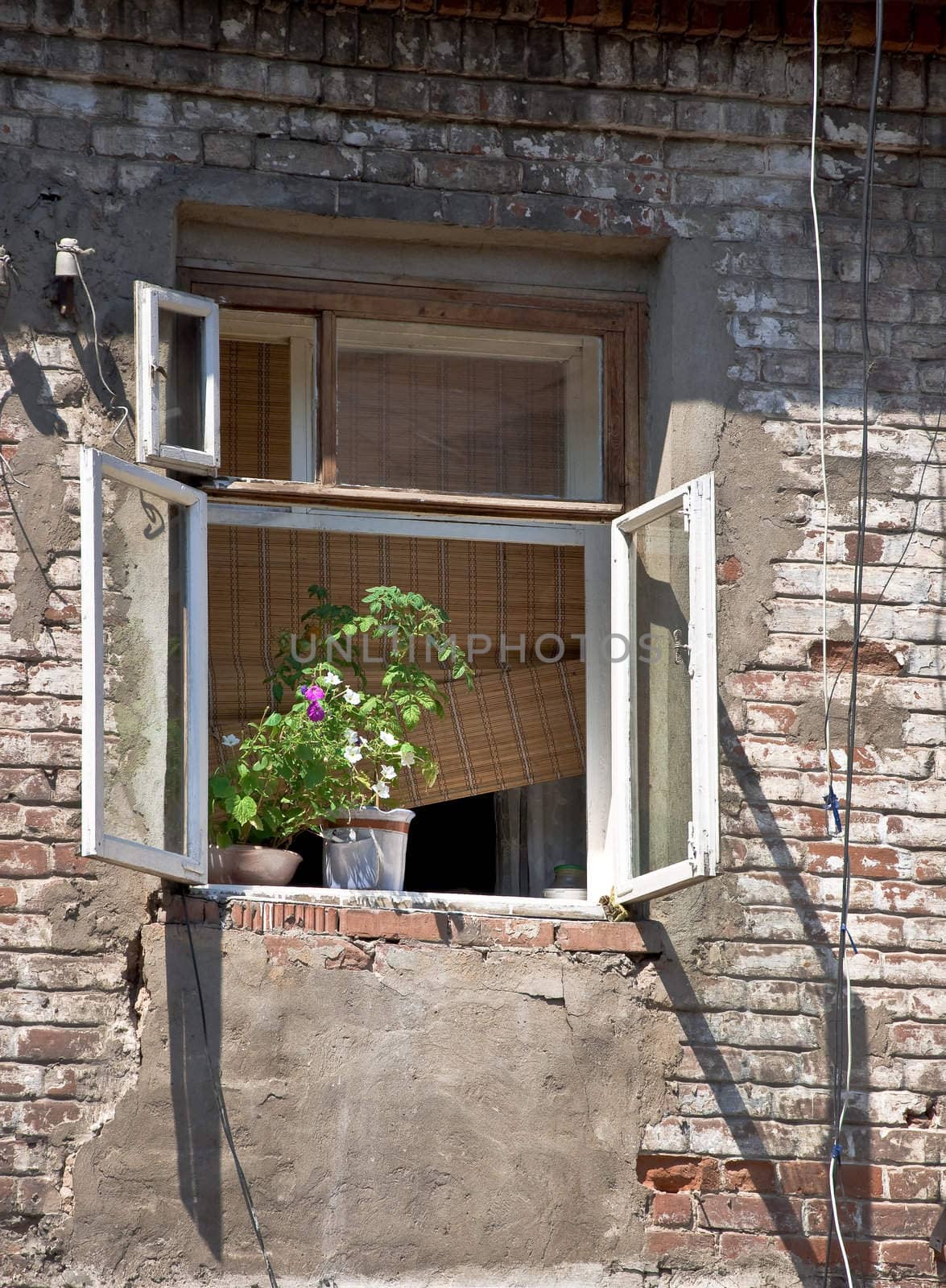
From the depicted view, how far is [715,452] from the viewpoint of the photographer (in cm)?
522

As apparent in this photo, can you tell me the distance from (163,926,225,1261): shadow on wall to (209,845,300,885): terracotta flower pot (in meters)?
0.27

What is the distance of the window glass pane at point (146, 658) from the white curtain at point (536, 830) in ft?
3.62

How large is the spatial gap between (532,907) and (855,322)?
190 cm

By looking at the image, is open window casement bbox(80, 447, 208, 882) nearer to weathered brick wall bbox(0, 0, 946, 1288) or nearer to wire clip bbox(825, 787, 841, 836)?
weathered brick wall bbox(0, 0, 946, 1288)

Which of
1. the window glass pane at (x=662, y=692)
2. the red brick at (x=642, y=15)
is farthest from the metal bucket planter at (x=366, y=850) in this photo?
the red brick at (x=642, y=15)

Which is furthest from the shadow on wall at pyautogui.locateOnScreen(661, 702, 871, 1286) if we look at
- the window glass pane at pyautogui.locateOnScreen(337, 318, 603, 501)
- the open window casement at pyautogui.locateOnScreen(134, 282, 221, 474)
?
the open window casement at pyautogui.locateOnScreen(134, 282, 221, 474)

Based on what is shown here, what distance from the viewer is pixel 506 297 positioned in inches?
212

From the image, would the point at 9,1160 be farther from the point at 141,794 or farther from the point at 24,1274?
the point at 141,794

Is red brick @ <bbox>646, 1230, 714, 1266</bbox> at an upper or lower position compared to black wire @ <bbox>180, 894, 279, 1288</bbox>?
lower

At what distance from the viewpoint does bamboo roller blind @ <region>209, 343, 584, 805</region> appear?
530 cm

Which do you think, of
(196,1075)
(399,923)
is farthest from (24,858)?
(399,923)

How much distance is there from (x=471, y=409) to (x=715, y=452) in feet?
2.41

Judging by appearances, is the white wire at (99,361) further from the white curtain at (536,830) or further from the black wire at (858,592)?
the black wire at (858,592)

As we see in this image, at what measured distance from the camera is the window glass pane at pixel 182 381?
4973 millimetres
